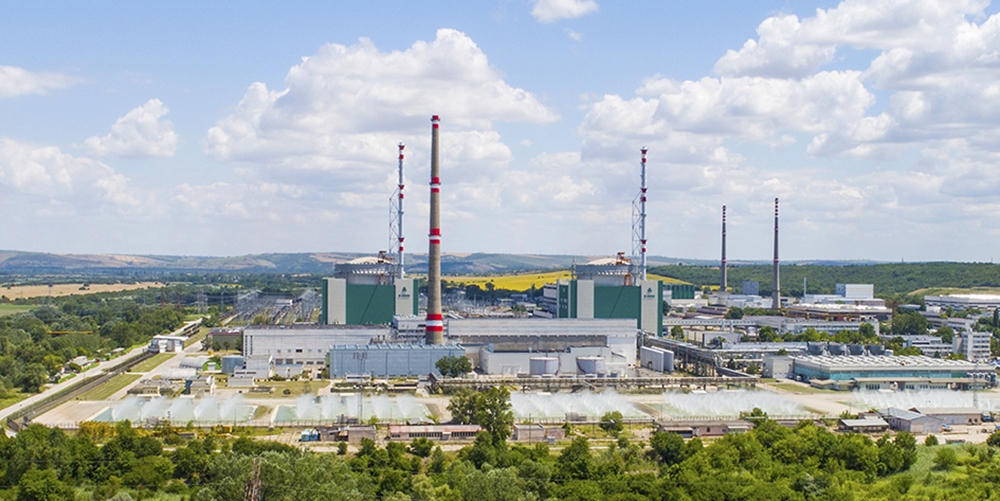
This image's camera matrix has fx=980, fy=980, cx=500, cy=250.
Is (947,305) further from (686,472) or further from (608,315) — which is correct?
(686,472)

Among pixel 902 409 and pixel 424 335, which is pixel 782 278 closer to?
pixel 424 335

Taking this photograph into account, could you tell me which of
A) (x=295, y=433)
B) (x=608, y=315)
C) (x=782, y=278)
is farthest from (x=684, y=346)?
(x=782, y=278)

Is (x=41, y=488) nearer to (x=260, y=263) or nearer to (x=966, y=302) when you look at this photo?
(x=966, y=302)

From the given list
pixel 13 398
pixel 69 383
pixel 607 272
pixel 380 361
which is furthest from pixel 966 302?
pixel 13 398

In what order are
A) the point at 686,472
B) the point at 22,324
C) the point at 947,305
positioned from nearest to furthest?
the point at 686,472 < the point at 22,324 < the point at 947,305

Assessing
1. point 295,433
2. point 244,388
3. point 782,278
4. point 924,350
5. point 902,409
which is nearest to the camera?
point 295,433

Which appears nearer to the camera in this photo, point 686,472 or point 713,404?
point 686,472
